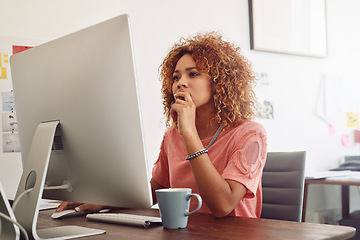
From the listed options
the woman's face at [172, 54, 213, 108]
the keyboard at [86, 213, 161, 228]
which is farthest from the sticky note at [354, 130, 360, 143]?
the keyboard at [86, 213, 161, 228]

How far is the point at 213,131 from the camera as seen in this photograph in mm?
1468

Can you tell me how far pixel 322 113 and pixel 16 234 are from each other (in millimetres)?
2616

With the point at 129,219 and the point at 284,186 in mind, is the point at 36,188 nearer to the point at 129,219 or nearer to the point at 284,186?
the point at 129,219

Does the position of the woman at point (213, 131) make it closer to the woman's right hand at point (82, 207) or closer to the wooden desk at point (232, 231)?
the wooden desk at point (232, 231)

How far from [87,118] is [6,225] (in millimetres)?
260

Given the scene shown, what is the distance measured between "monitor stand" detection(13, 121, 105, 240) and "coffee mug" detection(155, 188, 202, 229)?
0.14 m

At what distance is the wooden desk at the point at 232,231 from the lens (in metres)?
0.85

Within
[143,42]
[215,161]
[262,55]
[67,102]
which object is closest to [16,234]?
[67,102]

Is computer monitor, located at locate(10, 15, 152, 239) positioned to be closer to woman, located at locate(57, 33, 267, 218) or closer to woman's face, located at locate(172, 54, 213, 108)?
woman, located at locate(57, 33, 267, 218)

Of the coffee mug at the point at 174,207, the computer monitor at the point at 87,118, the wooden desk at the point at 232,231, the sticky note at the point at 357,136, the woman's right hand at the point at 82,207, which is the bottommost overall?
the sticky note at the point at 357,136

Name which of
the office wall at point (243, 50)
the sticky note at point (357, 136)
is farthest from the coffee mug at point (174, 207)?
the sticky note at point (357, 136)

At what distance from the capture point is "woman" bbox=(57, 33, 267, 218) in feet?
3.95

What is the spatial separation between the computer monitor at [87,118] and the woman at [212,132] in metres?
0.34

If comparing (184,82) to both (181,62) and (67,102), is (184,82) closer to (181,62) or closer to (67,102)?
(181,62)
